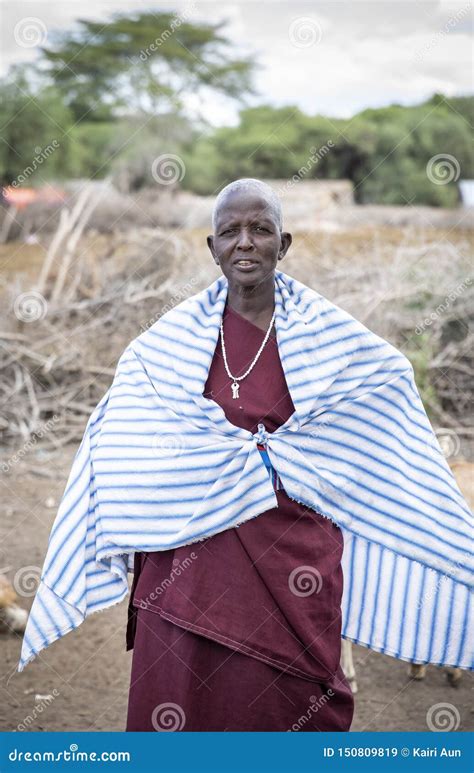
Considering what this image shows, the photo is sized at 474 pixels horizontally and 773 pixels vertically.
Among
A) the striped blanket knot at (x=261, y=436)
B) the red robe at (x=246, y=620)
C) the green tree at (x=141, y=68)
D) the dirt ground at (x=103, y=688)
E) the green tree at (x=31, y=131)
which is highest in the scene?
the green tree at (x=141, y=68)

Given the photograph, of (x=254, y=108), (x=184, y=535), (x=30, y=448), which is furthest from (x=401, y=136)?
(x=184, y=535)

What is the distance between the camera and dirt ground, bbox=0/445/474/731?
3904 mm

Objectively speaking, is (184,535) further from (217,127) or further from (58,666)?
(217,127)

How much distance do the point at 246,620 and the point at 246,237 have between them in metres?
1.10

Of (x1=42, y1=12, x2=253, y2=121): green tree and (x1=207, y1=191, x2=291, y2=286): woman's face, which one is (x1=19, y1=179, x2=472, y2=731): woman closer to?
(x1=207, y1=191, x2=291, y2=286): woman's face

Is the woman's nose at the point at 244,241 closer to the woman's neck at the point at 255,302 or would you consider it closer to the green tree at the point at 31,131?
the woman's neck at the point at 255,302

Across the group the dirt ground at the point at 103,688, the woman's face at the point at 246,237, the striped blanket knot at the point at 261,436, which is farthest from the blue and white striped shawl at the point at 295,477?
the dirt ground at the point at 103,688

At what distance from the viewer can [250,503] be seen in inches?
107

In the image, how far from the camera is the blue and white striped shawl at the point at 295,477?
9.09 ft

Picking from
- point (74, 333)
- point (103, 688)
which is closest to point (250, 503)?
point (103, 688)

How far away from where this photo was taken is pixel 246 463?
2.75m

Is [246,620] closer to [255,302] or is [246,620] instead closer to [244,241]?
[255,302]

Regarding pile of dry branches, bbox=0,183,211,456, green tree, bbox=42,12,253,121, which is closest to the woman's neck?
pile of dry branches, bbox=0,183,211,456

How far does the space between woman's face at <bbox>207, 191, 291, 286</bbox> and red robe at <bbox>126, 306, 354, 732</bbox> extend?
0.23m
